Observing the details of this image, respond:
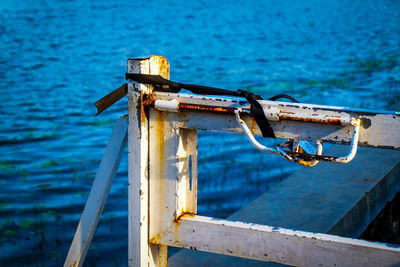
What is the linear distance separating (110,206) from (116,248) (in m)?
0.99

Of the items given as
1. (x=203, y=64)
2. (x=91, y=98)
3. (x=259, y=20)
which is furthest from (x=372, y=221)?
(x=259, y=20)

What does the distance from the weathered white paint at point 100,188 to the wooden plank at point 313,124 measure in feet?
1.30

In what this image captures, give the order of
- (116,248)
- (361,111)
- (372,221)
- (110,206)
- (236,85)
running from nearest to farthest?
(361,111) < (372,221) < (116,248) < (110,206) < (236,85)

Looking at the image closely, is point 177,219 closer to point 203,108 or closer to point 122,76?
point 203,108

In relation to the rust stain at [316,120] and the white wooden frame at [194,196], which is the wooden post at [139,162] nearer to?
the white wooden frame at [194,196]

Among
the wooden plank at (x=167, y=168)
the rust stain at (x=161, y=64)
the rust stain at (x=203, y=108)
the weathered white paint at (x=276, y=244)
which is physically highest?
the rust stain at (x=161, y=64)

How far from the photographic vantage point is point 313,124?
2338 mm

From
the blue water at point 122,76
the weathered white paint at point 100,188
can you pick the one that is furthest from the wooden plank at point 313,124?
the blue water at point 122,76

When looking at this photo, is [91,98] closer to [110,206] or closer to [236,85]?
[236,85]

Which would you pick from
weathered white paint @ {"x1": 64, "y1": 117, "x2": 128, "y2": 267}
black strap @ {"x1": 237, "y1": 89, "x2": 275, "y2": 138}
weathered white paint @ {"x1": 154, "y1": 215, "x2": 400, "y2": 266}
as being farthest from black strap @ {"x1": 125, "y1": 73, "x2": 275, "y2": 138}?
weathered white paint @ {"x1": 154, "y1": 215, "x2": 400, "y2": 266}

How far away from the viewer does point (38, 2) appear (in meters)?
25.9

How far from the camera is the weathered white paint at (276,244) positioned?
238 centimetres

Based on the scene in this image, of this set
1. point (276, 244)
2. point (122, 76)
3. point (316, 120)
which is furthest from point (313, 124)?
point (122, 76)

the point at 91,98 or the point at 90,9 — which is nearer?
the point at 91,98
